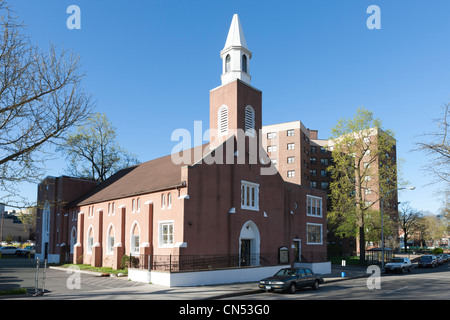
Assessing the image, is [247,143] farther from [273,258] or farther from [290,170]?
[290,170]

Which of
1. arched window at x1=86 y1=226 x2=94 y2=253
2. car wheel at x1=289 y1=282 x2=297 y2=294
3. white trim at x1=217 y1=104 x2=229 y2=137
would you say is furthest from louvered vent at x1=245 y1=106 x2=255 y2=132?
arched window at x1=86 y1=226 x2=94 y2=253

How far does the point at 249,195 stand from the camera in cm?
2984

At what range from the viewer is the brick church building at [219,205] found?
26.0 metres

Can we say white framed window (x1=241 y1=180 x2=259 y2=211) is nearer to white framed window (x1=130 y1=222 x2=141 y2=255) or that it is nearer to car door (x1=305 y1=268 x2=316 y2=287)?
car door (x1=305 y1=268 x2=316 y2=287)

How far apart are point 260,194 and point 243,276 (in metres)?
7.69

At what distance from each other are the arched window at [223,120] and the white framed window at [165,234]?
877 cm

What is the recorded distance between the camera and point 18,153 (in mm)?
16047

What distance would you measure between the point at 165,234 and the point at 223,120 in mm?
10477

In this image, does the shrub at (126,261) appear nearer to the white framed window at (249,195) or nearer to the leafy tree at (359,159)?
the white framed window at (249,195)

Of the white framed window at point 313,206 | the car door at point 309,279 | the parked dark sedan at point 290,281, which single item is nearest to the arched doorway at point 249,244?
the car door at point 309,279

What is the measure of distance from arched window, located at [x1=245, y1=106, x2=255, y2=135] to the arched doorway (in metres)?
7.56

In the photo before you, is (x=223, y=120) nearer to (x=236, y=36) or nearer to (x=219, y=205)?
(x=236, y=36)
